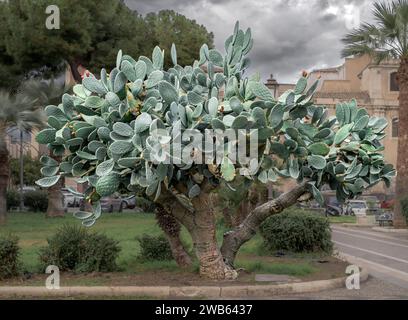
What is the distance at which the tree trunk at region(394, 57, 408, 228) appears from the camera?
82.4 ft

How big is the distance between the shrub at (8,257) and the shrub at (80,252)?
27.6 inches

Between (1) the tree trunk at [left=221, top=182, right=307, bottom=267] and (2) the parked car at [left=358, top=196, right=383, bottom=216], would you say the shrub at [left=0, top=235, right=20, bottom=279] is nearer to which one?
(1) the tree trunk at [left=221, top=182, right=307, bottom=267]

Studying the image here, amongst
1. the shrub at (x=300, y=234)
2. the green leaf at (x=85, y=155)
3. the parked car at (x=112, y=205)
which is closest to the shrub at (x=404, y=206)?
the shrub at (x=300, y=234)

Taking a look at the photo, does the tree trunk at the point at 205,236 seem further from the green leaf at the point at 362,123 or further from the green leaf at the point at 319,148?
the green leaf at the point at 362,123

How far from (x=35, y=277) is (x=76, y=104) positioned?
297 cm

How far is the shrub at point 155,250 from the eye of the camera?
12227 mm

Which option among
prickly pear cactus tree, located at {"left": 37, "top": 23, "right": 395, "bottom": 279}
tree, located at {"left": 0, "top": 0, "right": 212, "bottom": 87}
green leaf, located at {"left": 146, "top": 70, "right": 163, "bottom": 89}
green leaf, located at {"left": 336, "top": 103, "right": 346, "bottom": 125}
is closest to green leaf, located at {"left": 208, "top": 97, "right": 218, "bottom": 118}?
prickly pear cactus tree, located at {"left": 37, "top": 23, "right": 395, "bottom": 279}

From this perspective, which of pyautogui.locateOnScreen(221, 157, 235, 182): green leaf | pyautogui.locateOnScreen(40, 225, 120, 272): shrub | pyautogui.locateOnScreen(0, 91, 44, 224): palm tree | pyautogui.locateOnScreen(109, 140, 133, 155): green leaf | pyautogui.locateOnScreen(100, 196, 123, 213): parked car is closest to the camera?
pyautogui.locateOnScreen(221, 157, 235, 182): green leaf

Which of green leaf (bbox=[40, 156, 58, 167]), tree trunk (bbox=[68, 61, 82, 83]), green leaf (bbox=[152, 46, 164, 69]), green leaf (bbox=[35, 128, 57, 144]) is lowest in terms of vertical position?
green leaf (bbox=[40, 156, 58, 167])

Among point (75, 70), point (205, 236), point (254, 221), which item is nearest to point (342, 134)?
point (254, 221)

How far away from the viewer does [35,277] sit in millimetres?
10422

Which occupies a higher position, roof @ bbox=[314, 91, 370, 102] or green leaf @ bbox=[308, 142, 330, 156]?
roof @ bbox=[314, 91, 370, 102]
